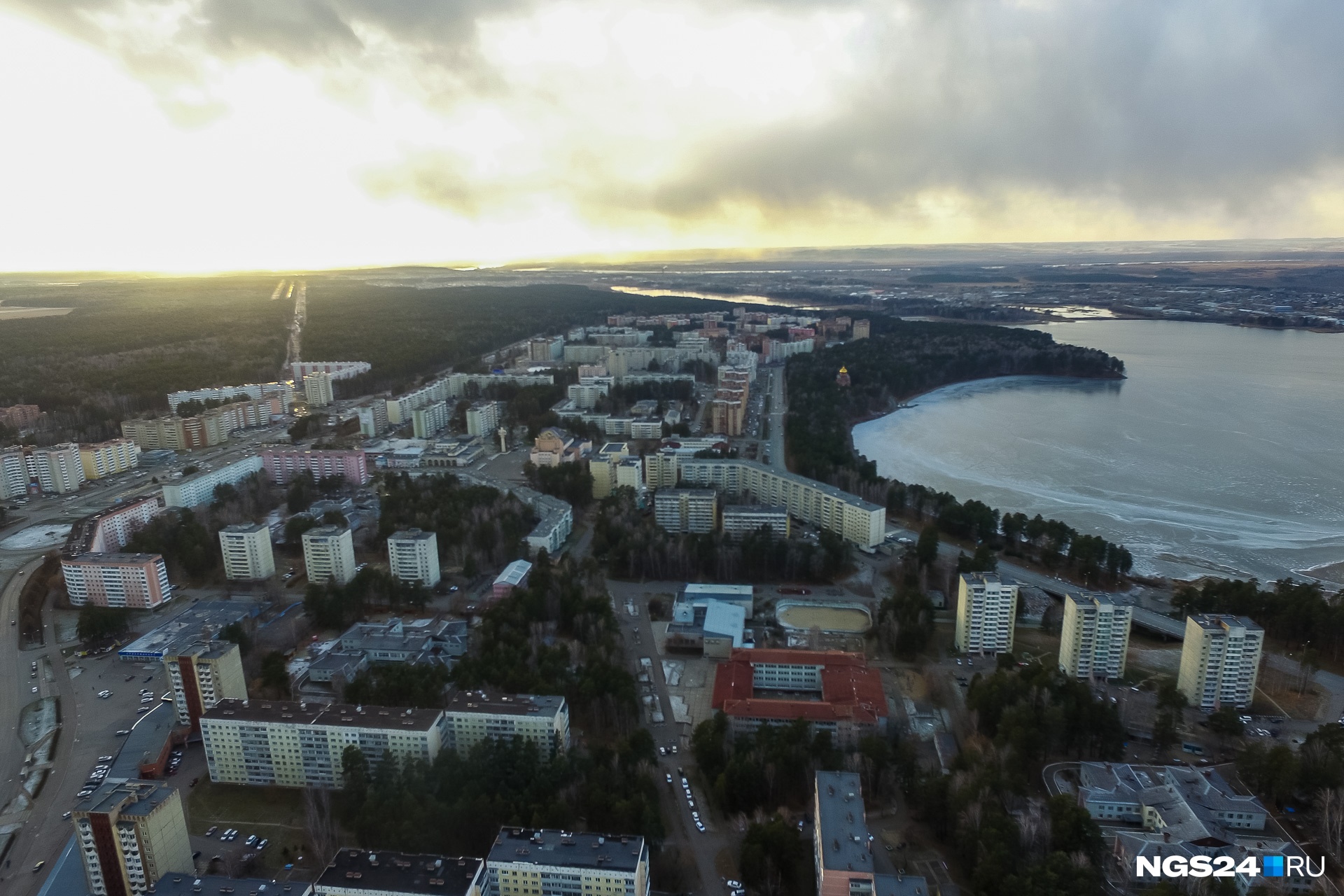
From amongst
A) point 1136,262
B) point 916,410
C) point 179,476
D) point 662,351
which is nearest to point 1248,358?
point 916,410

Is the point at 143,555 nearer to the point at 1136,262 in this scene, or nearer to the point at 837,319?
the point at 837,319

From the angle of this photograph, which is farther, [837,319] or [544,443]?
[837,319]

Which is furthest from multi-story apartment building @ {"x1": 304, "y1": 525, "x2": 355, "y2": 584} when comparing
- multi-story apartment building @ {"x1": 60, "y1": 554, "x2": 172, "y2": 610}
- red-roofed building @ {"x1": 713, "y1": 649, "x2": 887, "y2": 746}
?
red-roofed building @ {"x1": 713, "y1": 649, "x2": 887, "y2": 746}

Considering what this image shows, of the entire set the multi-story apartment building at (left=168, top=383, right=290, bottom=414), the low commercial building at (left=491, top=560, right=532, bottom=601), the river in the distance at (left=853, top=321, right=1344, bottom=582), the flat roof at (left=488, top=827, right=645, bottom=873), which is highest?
the multi-story apartment building at (left=168, top=383, right=290, bottom=414)

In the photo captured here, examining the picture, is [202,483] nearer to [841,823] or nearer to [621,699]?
[621,699]

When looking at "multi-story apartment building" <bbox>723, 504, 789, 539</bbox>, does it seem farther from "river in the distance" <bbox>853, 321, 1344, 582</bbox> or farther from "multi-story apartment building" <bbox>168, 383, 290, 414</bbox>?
"multi-story apartment building" <bbox>168, 383, 290, 414</bbox>

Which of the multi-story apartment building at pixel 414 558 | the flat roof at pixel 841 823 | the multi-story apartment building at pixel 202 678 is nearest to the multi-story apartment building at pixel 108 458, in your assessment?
the multi-story apartment building at pixel 414 558
